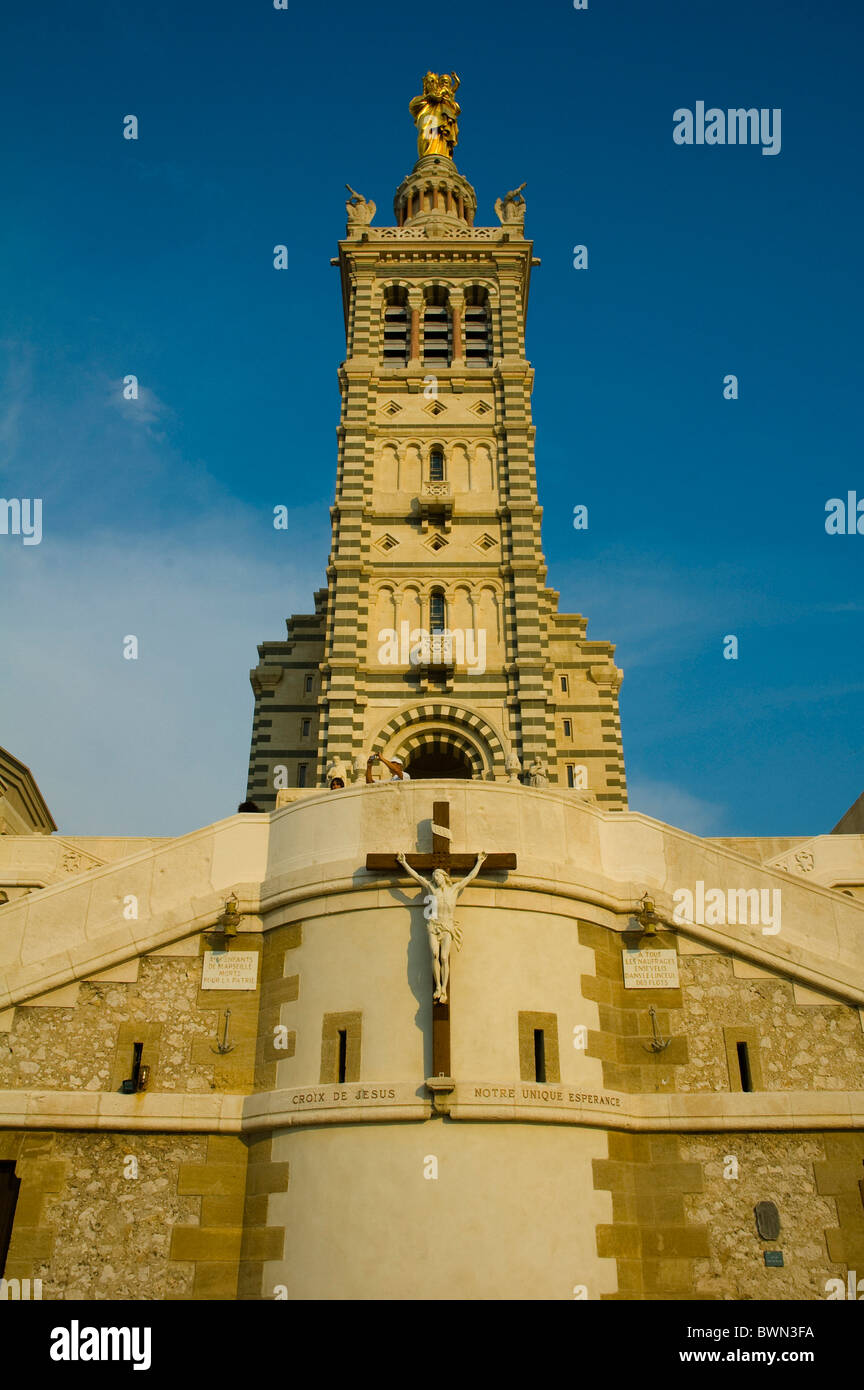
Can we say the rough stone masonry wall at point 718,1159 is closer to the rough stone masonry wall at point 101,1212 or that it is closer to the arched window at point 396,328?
the rough stone masonry wall at point 101,1212

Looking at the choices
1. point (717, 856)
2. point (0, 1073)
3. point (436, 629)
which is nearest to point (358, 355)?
point (436, 629)

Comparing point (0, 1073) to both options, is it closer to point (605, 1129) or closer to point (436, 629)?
point (605, 1129)

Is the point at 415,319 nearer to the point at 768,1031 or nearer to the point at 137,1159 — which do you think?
the point at 768,1031

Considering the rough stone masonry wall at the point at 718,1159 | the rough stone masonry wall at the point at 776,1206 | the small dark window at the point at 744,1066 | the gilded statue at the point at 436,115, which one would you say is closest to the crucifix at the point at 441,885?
the rough stone masonry wall at the point at 718,1159

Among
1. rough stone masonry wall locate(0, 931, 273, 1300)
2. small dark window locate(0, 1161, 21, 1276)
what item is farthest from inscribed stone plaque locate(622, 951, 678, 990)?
small dark window locate(0, 1161, 21, 1276)

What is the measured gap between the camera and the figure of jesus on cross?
1520cm

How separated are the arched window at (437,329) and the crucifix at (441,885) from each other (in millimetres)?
25031

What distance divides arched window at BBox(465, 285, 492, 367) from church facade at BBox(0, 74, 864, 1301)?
24.0 meters

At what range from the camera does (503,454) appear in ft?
115

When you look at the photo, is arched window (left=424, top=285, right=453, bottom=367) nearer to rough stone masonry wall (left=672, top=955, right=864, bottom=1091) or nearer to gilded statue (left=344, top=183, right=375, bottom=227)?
A: gilded statue (left=344, top=183, right=375, bottom=227)

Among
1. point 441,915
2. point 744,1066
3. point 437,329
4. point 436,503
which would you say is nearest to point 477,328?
point 437,329

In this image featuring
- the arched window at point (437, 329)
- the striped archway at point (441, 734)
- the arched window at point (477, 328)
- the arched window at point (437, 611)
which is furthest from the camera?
the arched window at point (437, 329)

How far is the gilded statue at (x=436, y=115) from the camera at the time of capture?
49.8 m
